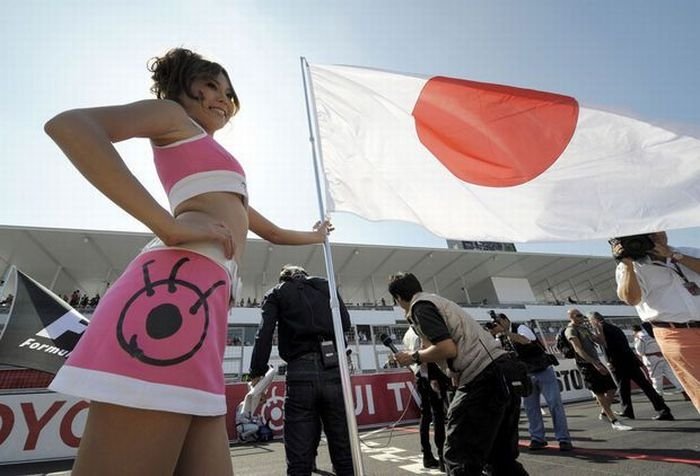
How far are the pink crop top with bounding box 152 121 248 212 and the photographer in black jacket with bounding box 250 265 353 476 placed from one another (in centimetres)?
150

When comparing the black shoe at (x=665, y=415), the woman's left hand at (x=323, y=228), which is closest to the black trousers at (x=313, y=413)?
the woman's left hand at (x=323, y=228)

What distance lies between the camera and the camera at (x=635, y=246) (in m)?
1.91

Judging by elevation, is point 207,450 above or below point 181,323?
below

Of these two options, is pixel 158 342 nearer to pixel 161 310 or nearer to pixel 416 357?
pixel 161 310

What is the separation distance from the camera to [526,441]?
4.74 metres

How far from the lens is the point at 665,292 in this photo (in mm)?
1873

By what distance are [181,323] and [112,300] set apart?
141mm

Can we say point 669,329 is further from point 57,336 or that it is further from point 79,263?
point 79,263

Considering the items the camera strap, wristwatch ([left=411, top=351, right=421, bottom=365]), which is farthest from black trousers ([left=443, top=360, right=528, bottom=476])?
the camera strap

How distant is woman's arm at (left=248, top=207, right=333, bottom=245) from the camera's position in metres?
1.49

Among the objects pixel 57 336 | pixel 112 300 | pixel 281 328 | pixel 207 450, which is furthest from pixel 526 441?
pixel 57 336

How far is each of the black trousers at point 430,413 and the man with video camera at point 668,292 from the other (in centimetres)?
208

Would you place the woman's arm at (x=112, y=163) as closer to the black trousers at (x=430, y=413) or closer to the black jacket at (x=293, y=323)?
the black jacket at (x=293, y=323)

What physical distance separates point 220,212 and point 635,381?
6241 mm
